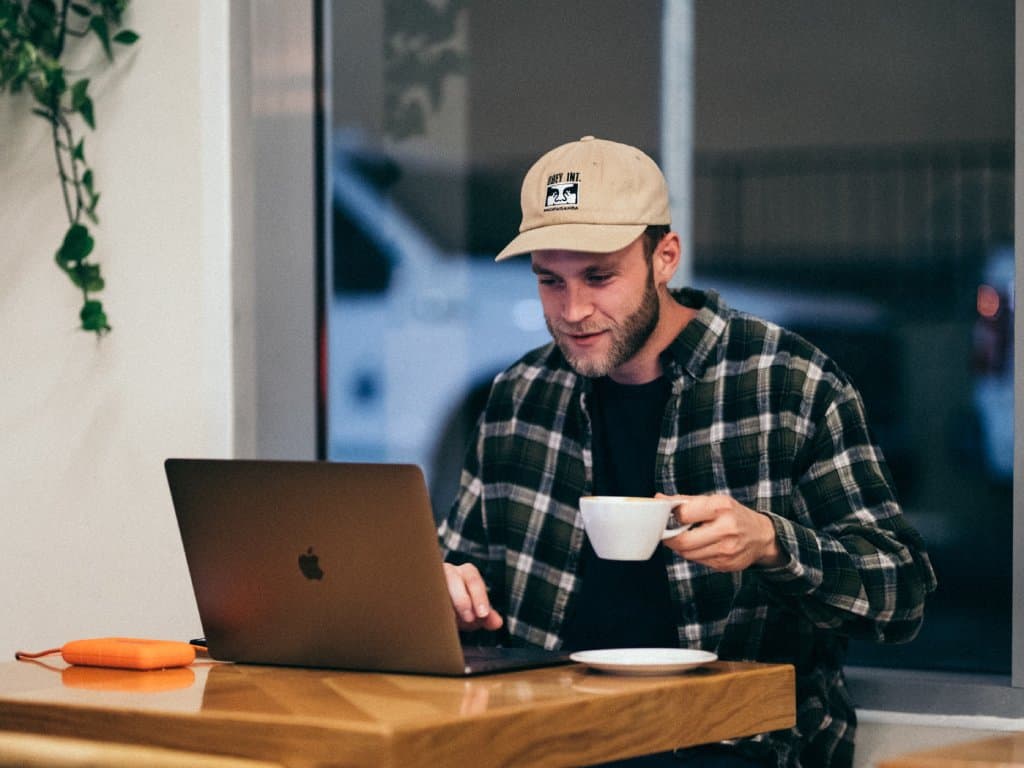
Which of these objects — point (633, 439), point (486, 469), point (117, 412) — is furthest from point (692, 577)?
point (117, 412)

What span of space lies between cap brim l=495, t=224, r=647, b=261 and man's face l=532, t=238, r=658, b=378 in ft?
0.10

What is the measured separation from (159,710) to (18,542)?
4.94ft

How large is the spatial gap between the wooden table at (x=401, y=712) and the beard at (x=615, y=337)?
64 centimetres

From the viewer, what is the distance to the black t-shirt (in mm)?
2076

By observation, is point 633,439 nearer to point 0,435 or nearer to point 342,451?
point 342,451

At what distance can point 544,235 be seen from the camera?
2049mm

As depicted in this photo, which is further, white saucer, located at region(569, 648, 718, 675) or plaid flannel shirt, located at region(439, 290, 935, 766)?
plaid flannel shirt, located at region(439, 290, 935, 766)

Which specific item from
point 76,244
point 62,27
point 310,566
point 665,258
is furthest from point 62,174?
point 310,566

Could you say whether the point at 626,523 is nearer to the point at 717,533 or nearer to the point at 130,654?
the point at 717,533

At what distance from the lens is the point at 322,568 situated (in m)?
1.52

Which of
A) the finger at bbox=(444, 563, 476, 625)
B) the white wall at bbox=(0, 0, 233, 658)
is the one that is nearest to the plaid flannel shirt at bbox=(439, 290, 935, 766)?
the finger at bbox=(444, 563, 476, 625)

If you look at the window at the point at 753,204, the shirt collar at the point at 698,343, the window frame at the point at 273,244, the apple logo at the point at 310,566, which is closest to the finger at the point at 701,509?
the apple logo at the point at 310,566

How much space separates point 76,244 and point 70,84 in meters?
0.30

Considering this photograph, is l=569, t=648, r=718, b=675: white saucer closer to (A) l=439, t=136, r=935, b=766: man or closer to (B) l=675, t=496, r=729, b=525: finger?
(B) l=675, t=496, r=729, b=525: finger
